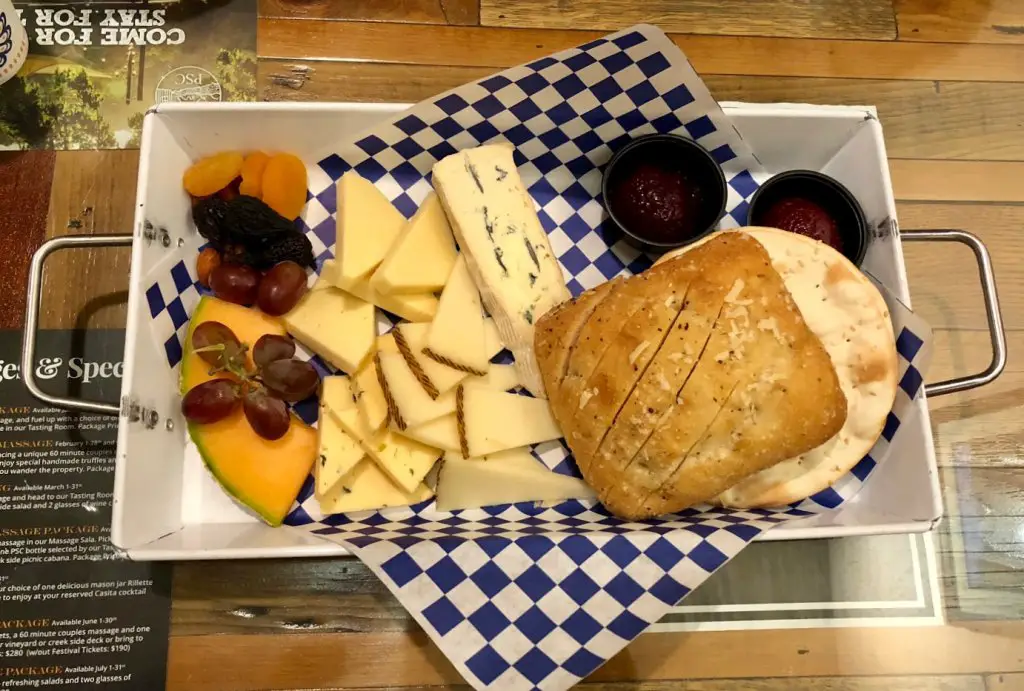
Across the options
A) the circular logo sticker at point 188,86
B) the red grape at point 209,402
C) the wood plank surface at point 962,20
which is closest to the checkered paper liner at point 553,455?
the red grape at point 209,402

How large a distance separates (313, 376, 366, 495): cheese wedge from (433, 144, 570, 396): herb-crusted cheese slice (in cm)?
33

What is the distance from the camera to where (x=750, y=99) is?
1.75m

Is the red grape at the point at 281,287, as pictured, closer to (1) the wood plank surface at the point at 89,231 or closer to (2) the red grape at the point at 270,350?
(2) the red grape at the point at 270,350

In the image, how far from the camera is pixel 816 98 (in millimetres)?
1757

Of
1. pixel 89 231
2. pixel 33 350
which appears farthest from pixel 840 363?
pixel 89 231

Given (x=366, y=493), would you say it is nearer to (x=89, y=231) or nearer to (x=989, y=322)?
(x=89, y=231)

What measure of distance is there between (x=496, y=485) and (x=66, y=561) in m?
0.86

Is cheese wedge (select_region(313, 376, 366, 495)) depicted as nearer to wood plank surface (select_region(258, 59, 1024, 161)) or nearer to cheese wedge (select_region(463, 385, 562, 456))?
cheese wedge (select_region(463, 385, 562, 456))

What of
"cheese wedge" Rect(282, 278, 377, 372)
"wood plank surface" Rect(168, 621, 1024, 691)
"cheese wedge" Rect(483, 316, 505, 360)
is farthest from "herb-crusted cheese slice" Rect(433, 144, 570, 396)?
"wood plank surface" Rect(168, 621, 1024, 691)

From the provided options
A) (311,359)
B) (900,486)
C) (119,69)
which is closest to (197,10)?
(119,69)

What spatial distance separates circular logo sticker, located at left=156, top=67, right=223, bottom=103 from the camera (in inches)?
66.7

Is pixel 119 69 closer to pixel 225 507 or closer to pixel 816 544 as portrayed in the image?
pixel 225 507

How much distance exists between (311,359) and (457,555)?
1.66ft

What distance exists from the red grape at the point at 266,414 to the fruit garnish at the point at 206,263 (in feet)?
0.91
